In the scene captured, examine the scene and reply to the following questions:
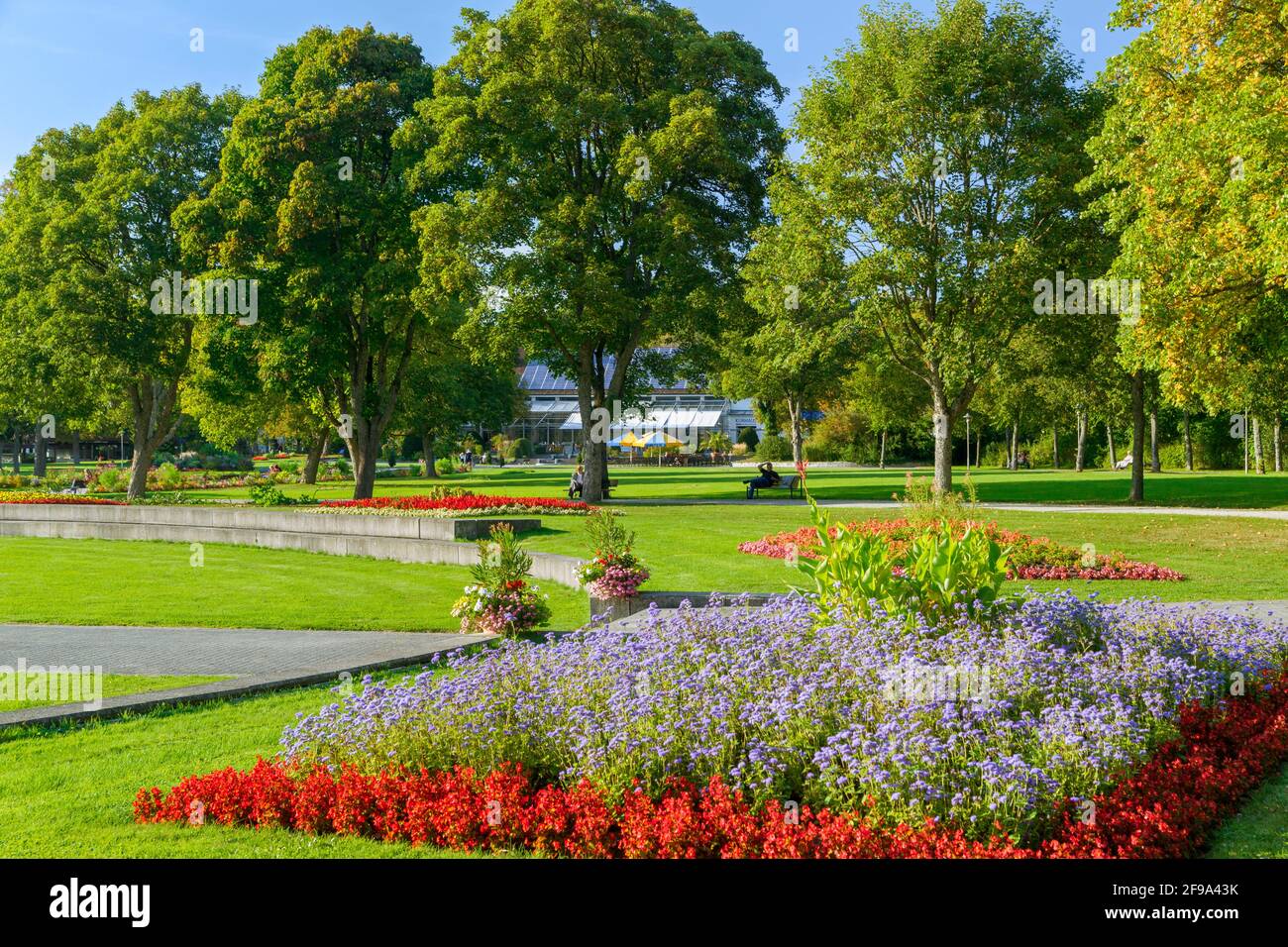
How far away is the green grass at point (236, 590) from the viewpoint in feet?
38.8

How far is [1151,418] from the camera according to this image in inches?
2015

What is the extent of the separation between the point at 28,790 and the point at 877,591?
544 centimetres

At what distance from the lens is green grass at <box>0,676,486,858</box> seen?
4.93 m

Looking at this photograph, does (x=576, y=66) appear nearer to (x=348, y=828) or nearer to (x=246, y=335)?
(x=246, y=335)

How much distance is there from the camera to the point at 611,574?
1086 centimetres

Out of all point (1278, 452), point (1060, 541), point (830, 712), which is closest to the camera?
point (830, 712)

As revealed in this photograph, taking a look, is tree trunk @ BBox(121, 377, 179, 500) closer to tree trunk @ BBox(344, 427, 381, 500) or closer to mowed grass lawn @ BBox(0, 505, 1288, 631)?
tree trunk @ BBox(344, 427, 381, 500)

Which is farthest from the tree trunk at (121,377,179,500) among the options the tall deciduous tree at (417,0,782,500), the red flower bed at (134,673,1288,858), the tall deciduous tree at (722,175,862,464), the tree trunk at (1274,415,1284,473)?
the tree trunk at (1274,415,1284,473)

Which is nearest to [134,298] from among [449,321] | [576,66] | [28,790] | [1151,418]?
[449,321]

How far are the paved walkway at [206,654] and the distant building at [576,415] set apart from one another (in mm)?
71233

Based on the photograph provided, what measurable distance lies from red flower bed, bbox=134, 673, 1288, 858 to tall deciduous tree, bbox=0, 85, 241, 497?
28288 millimetres

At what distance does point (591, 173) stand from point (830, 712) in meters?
26.5

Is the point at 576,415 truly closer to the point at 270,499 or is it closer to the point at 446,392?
the point at 446,392

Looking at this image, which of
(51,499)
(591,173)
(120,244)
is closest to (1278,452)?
(591,173)
